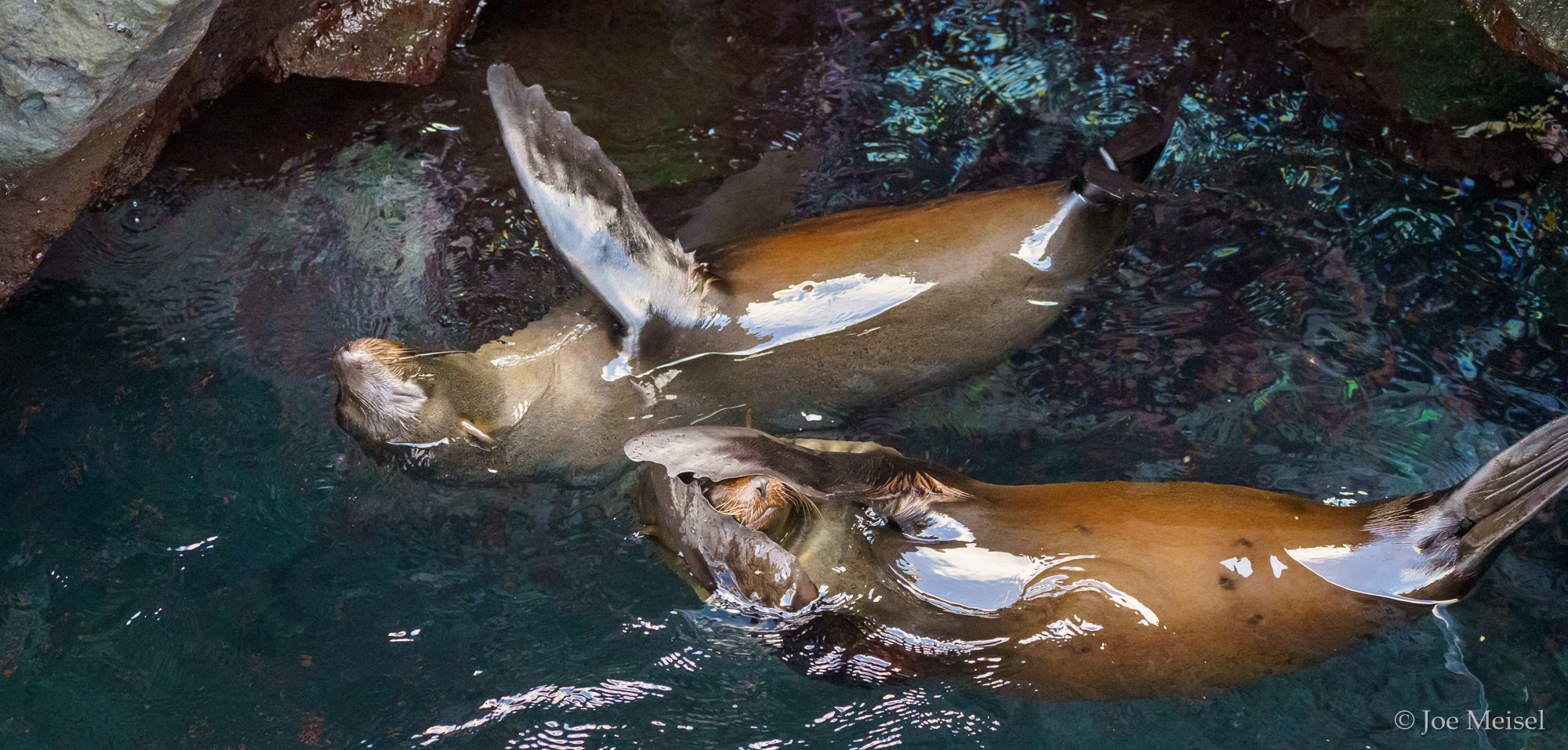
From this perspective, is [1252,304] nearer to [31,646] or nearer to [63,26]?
[63,26]

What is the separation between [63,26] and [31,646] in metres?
1.77

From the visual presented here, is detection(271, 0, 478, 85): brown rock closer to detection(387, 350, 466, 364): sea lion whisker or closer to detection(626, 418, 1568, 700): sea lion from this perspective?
detection(387, 350, 466, 364): sea lion whisker

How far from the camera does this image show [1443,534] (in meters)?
2.72

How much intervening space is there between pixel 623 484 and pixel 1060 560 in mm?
1376

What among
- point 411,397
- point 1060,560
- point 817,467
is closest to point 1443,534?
point 1060,560

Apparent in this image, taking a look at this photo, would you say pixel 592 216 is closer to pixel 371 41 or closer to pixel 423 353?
pixel 423 353

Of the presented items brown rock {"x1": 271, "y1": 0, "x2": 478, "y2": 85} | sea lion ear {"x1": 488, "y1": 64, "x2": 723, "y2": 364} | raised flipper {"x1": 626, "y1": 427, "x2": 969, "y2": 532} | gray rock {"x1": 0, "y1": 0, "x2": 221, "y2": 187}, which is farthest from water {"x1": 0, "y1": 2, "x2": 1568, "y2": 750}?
gray rock {"x1": 0, "y1": 0, "x2": 221, "y2": 187}

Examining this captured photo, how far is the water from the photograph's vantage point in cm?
311

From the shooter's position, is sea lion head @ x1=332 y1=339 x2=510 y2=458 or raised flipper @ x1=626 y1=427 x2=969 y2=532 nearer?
raised flipper @ x1=626 y1=427 x2=969 y2=532

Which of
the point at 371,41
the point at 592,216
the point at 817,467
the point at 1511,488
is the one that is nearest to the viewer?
the point at 1511,488

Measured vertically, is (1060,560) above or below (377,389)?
below

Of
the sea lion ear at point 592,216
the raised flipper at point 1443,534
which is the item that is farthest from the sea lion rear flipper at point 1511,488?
the sea lion ear at point 592,216

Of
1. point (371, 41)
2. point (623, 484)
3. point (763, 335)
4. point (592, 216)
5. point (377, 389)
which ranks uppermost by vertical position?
point (371, 41)

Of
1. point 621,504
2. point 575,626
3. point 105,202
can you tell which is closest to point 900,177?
point 621,504
